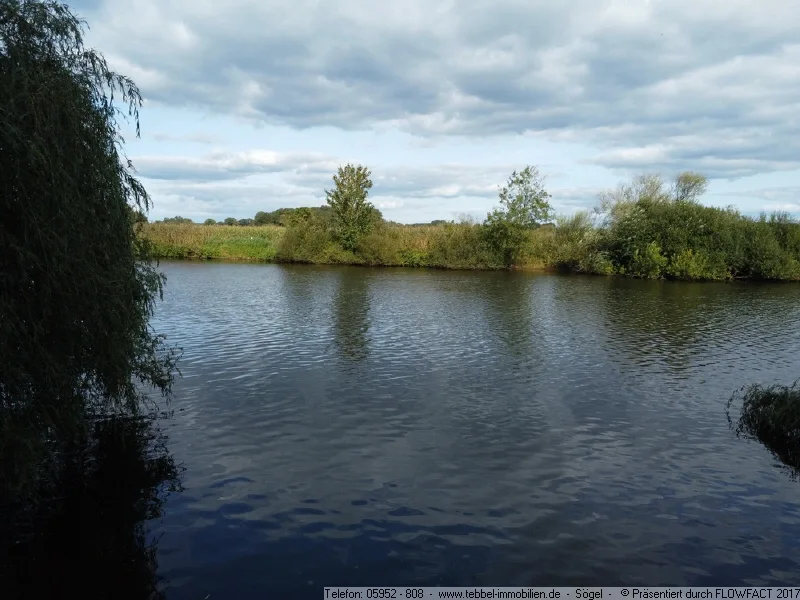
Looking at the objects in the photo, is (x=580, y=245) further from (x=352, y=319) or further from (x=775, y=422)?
(x=775, y=422)

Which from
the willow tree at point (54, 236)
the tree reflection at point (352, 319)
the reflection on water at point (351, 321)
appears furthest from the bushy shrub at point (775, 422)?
the willow tree at point (54, 236)

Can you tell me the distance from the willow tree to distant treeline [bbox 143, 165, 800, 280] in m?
61.3

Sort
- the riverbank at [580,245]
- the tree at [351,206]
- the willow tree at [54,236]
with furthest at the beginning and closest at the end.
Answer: the tree at [351,206], the riverbank at [580,245], the willow tree at [54,236]

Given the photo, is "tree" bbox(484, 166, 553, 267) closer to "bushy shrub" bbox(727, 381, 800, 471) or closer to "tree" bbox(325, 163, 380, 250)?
"tree" bbox(325, 163, 380, 250)

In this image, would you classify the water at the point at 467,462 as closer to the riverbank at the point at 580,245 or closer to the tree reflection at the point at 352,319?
the tree reflection at the point at 352,319

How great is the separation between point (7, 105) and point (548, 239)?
69.6 m

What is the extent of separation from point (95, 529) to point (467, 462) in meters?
7.03

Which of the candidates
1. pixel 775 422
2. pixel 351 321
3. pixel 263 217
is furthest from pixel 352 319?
pixel 263 217

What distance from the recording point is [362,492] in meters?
10.9

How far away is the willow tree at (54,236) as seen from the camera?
25.9ft

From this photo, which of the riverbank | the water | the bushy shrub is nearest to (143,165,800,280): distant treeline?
the riverbank

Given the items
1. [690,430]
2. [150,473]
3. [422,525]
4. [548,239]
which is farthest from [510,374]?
[548,239]

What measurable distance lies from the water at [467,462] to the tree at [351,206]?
47756mm

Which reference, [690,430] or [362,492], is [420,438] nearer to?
[362,492]
